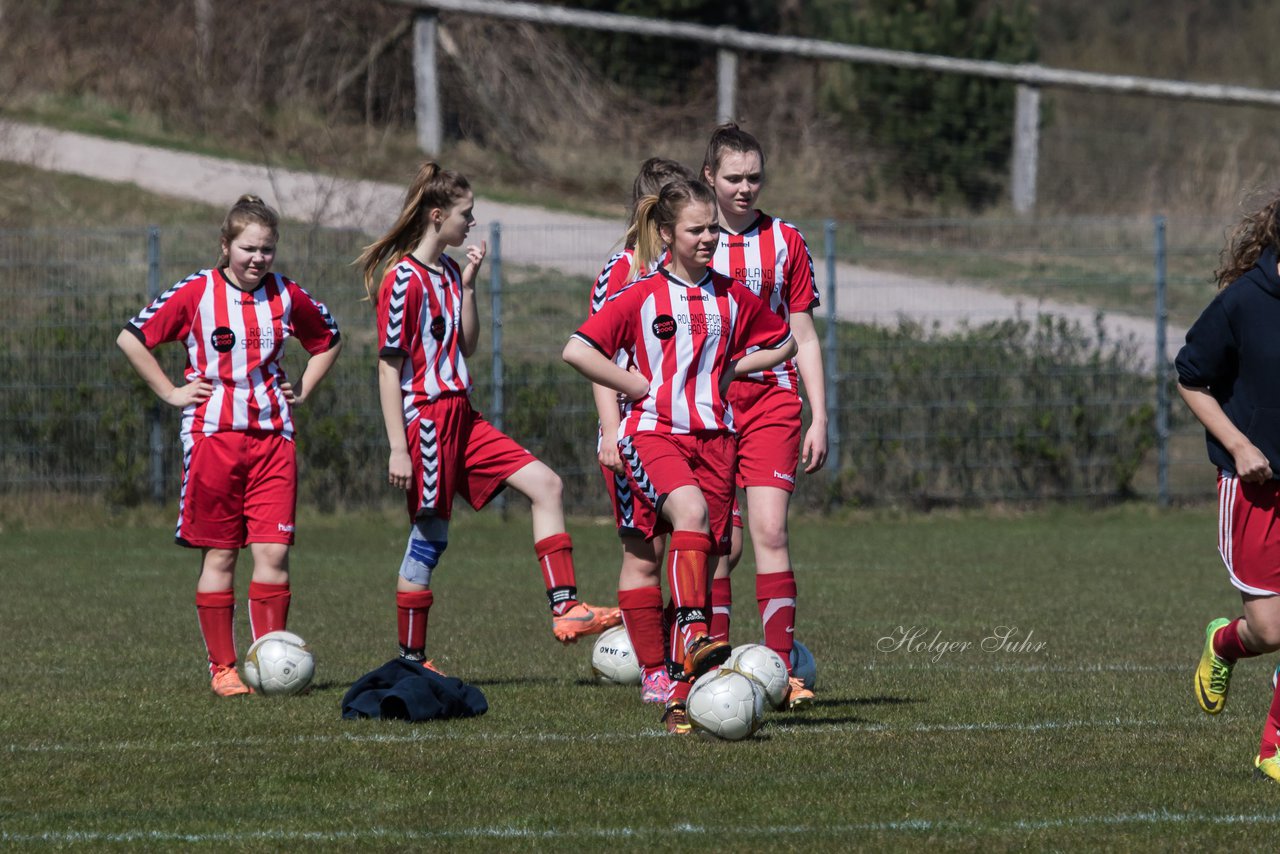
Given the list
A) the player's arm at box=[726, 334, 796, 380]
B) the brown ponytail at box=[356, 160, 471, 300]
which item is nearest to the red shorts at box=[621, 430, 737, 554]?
the player's arm at box=[726, 334, 796, 380]

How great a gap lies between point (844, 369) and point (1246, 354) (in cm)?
1029

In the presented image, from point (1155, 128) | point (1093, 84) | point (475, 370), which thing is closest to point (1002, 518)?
Result: point (475, 370)

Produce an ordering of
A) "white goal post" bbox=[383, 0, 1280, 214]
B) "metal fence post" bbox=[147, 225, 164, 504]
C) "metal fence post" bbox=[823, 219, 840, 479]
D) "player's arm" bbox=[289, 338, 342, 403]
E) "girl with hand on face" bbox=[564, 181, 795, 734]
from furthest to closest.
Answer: "white goal post" bbox=[383, 0, 1280, 214]
"metal fence post" bbox=[823, 219, 840, 479]
"metal fence post" bbox=[147, 225, 164, 504]
"player's arm" bbox=[289, 338, 342, 403]
"girl with hand on face" bbox=[564, 181, 795, 734]

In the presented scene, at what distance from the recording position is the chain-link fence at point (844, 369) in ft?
49.6

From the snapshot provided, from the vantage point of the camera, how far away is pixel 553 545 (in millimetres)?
7703

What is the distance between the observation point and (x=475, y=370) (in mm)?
15758

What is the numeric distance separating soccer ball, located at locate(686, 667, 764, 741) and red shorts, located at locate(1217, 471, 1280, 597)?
157cm

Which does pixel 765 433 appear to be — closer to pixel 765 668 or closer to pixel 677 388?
pixel 677 388

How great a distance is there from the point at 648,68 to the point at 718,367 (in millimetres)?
18781

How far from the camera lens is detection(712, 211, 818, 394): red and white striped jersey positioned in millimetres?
7027

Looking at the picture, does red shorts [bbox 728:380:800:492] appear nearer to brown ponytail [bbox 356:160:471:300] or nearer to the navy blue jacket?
brown ponytail [bbox 356:160:471:300]

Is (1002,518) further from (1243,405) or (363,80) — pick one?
(363,80)

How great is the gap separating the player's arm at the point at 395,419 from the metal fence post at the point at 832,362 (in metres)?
8.51

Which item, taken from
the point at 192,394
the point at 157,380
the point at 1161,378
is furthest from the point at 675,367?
the point at 1161,378
